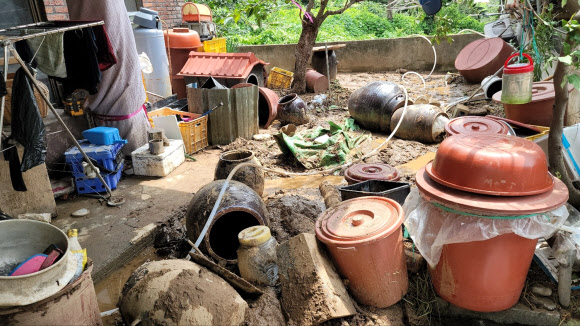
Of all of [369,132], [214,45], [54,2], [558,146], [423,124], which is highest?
[54,2]

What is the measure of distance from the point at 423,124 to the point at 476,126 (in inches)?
95.0

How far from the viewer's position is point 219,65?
8555mm

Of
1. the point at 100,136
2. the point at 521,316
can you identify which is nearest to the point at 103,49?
the point at 100,136

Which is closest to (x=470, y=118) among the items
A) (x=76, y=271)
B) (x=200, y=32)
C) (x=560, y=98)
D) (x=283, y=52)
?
(x=560, y=98)

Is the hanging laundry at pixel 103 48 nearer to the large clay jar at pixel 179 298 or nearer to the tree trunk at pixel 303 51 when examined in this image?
the large clay jar at pixel 179 298

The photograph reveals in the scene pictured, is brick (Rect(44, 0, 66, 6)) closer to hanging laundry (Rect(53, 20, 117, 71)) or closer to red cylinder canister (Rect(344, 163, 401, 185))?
hanging laundry (Rect(53, 20, 117, 71))

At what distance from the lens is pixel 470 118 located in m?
4.62

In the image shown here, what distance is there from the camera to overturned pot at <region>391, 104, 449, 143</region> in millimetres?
6754

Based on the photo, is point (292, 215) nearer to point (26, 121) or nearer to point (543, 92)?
point (26, 121)

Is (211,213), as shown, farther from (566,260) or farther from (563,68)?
(563,68)

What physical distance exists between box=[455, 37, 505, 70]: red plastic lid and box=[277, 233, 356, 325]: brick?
872cm

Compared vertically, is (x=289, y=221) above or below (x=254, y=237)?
below

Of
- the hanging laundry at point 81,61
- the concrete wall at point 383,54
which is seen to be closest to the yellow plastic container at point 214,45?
the concrete wall at point 383,54

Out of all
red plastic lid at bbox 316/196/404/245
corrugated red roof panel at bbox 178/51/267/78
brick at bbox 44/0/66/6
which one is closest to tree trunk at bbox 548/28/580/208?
red plastic lid at bbox 316/196/404/245
